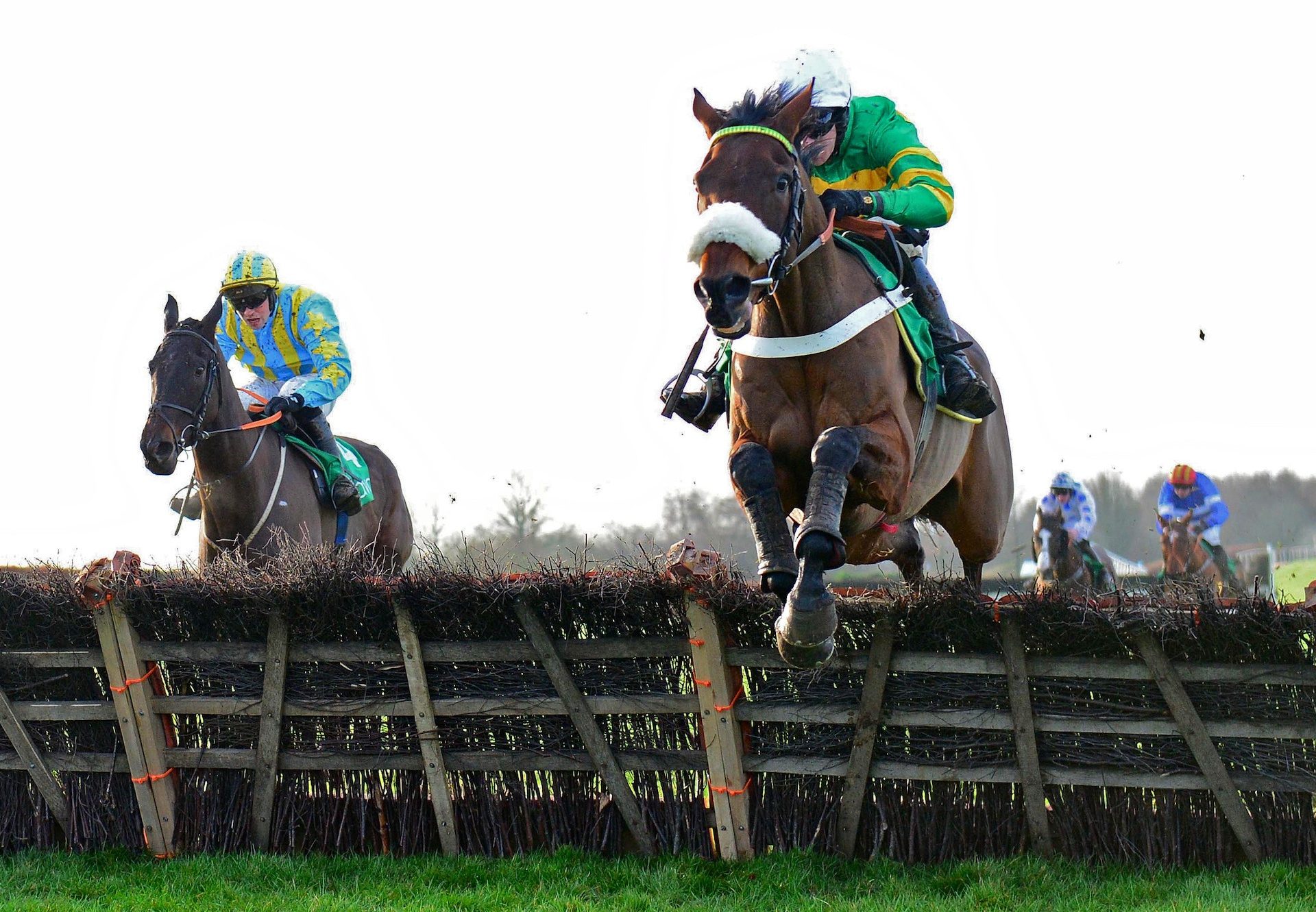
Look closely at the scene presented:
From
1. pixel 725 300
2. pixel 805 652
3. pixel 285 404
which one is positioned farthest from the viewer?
pixel 285 404

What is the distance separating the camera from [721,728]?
17.8 feet

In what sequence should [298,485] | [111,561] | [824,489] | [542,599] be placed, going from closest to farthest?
[824,489] → [542,599] → [111,561] → [298,485]

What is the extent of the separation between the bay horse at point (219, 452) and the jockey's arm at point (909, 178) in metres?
3.46

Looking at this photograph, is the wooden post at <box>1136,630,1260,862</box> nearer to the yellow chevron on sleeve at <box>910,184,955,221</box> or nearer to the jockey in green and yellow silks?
the jockey in green and yellow silks

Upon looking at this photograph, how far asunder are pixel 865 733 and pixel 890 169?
7.87 feet

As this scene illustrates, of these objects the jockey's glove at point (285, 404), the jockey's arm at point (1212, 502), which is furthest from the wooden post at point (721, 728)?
the jockey's arm at point (1212, 502)

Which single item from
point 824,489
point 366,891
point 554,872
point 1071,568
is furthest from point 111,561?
point 1071,568

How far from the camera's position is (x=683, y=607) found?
5488mm

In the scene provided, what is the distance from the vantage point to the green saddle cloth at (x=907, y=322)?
5.45 metres

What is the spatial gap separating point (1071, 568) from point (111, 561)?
24.6ft

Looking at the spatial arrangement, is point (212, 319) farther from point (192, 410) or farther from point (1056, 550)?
point (1056, 550)

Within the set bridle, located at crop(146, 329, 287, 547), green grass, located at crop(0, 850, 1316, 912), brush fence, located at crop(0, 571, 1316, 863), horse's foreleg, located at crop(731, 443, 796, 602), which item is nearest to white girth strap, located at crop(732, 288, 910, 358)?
horse's foreleg, located at crop(731, 443, 796, 602)

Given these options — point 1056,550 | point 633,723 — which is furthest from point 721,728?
point 1056,550

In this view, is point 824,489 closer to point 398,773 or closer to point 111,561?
point 398,773
